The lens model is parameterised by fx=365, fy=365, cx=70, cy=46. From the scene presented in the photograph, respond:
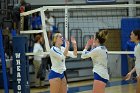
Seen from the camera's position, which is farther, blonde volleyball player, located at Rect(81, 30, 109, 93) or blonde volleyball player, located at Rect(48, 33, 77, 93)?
blonde volleyball player, located at Rect(48, 33, 77, 93)

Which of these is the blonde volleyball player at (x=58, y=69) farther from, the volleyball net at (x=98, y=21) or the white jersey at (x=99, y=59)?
the volleyball net at (x=98, y=21)

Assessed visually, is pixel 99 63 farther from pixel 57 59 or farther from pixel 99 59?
pixel 57 59

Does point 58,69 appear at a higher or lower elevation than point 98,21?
lower

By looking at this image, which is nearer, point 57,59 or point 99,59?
point 99,59

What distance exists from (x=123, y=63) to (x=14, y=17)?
25.8 feet

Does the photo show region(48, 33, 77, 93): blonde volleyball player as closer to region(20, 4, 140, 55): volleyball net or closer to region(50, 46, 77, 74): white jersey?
region(50, 46, 77, 74): white jersey

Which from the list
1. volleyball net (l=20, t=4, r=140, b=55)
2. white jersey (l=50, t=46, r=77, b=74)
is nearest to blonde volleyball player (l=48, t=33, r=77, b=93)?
white jersey (l=50, t=46, r=77, b=74)

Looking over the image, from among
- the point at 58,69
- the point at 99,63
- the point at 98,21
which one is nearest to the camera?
the point at 99,63

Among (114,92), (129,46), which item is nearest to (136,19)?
(129,46)

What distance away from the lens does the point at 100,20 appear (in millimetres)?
17344

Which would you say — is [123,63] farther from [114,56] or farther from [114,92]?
[114,92]

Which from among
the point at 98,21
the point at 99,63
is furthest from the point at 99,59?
the point at 98,21

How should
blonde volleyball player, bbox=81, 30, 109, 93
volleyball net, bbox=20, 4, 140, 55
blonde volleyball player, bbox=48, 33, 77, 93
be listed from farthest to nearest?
volleyball net, bbox=20, 4, 140, 55 → blonde volleyball player, bbox=48, 33, 77, 93 → blonde volleyball player, bbox=81, 30, 109, 93

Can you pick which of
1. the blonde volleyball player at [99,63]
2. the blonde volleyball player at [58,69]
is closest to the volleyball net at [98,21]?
the blonde volleyball player at [58,69]
